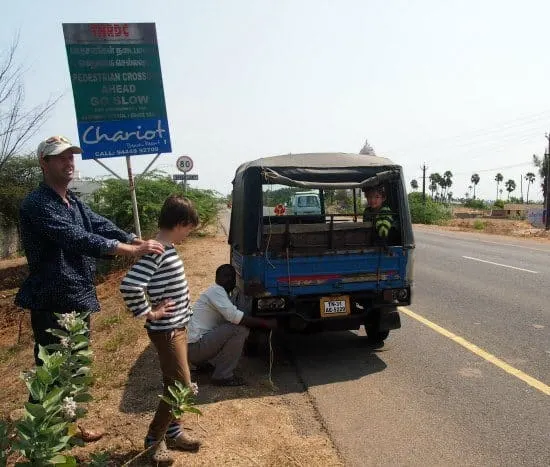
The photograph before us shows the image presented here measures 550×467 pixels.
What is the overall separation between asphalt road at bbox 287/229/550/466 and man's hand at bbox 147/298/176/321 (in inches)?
60.0

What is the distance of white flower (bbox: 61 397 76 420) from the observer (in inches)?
86.9

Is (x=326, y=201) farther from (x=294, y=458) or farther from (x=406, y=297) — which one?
(x=294, y=458)

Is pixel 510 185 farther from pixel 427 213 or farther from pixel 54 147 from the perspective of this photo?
→ pixel 54 147

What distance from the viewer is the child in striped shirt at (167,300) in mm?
2998

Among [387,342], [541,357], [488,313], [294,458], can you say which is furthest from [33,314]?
[488,313]

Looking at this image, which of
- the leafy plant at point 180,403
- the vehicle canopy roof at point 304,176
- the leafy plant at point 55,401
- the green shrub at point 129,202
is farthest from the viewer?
the green shrub at point 129,202

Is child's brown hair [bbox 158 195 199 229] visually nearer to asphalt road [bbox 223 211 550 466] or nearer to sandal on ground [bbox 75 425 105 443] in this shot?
sandal on ground [bbox 75 425 105 443]

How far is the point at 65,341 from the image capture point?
2.47 m

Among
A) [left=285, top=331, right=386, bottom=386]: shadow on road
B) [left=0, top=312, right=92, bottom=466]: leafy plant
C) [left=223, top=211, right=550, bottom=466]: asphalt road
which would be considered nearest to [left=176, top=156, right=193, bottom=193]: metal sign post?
[left=223, top=211, right=550, bottom=466]: asphalt road

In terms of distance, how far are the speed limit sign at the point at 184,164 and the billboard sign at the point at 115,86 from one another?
10.1 meters

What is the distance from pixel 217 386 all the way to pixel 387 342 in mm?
2332

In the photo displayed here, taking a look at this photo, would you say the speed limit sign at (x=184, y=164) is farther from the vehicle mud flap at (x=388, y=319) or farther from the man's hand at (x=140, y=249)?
the man's hand at (x=140, y=249)

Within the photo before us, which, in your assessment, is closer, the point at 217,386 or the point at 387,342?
the point at 217,386

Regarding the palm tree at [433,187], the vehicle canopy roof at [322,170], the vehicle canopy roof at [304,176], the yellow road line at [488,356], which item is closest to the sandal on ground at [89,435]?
the vehicle canopy roof at [304,176]
